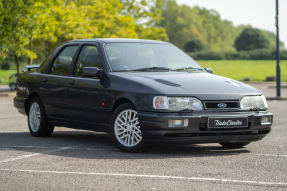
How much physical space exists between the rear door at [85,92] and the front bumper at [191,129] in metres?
1.10

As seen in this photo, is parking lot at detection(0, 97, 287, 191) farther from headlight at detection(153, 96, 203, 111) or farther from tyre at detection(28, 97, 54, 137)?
headlight at detection(153, 96, 203, 111)

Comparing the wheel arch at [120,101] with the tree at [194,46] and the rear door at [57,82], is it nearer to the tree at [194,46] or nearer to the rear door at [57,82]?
the rear door at [57,82]

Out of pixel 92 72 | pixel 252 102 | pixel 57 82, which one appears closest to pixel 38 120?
pixel 57 82

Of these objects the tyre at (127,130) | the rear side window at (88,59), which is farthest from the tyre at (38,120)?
the tyre at (127,130)

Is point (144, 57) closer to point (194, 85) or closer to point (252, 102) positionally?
point (194, 85)

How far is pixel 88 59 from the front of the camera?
30.4 feet

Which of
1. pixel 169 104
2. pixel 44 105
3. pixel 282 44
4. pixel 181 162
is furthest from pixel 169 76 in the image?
pixel 282 44

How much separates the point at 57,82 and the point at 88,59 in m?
0.76

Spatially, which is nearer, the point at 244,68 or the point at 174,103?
the point at 174,103

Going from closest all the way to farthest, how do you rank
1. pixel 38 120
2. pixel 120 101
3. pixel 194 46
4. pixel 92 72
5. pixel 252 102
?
pixel 252 102, pixel 120 101, pixel 92 72, pixel 38 120, pixel 194 46

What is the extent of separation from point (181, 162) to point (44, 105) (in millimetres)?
3494

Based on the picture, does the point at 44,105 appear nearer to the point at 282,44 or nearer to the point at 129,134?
the point at 129,134

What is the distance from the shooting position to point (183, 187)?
574cm

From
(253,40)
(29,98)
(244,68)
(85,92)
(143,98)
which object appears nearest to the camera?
(143,98)
